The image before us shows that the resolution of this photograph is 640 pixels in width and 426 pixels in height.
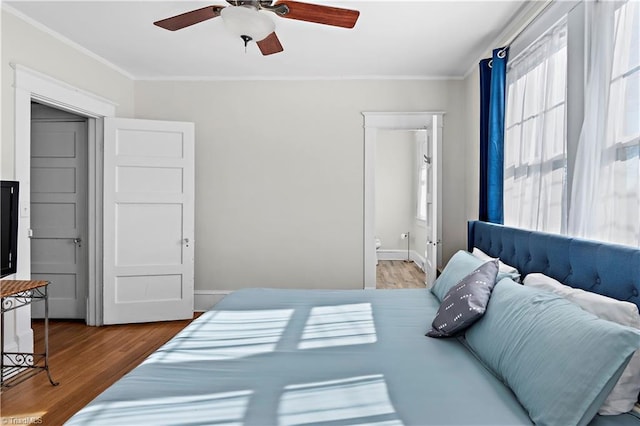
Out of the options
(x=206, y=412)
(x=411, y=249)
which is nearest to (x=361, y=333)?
(x=206, y=412)

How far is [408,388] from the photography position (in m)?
1.46

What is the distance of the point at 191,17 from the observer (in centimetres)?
238

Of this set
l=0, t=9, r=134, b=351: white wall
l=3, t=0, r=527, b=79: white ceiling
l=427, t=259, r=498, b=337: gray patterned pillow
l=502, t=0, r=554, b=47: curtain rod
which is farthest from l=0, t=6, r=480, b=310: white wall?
l=427, t=259, r=498, b=337: gray patterned pillow

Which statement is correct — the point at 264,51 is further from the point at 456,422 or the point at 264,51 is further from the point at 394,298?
the point at 456,422

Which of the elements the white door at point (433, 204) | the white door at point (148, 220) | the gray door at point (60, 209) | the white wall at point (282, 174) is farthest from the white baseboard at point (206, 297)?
the white door at point (433, 204)

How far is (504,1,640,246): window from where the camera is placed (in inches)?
66.7

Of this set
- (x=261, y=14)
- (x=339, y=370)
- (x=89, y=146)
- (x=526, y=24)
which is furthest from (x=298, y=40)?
(x=339, y=370)

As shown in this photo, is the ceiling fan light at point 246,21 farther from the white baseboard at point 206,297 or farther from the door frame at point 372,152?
the white baseboard at point 206,297

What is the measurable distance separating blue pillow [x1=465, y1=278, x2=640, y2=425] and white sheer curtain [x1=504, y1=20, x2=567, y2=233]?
880 millimetres

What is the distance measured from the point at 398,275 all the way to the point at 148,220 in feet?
13.2

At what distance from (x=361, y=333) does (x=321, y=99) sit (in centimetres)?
311

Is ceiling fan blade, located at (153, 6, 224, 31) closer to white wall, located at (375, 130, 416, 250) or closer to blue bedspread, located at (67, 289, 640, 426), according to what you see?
blue bedspread, located at (67, 289, 640, 426)

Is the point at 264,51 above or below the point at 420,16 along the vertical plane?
→ below

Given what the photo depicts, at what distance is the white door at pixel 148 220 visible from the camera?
412 cm
